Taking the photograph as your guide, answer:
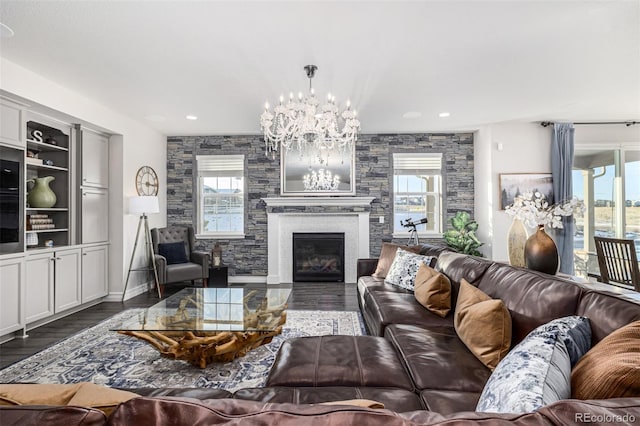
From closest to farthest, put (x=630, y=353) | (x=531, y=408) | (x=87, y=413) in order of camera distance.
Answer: (x=87, y=413) → (x=531, y=408) → (x=630, y=353)

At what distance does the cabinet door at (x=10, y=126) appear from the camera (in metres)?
2.96

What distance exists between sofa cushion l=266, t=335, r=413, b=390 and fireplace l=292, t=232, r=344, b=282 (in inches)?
146

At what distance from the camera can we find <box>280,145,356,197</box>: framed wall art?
5637 mm

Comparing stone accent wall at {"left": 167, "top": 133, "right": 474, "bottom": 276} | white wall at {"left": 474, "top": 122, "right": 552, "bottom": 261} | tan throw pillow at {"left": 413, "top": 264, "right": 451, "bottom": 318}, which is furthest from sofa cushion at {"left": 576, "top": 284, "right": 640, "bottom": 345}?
stone accent wall at {"left": 167, "top": 133, "right": 474, "bottom": 276}

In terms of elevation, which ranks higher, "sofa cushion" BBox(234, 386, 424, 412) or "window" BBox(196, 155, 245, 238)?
"window" BBox(196, 155, 245, 238)

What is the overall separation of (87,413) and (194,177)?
18.5ft

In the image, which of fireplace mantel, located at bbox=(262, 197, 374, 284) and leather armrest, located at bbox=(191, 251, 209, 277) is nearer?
leather armrest, located at bbox=(191, 251, 209, 277)

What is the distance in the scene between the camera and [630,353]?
2.89 ft

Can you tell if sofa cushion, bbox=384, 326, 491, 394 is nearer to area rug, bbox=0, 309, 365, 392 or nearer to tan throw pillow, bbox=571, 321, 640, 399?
tan throw pillow, bbox=571, 321, 640, 399

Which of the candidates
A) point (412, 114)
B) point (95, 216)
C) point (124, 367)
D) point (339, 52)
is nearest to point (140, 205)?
point (95, 216)

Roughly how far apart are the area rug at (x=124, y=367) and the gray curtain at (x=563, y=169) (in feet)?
14.5

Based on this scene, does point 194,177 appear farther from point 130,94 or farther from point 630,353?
point 630,353

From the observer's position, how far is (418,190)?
5727 millimetres

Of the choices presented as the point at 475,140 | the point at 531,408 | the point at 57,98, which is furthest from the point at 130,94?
the point at 475,140
